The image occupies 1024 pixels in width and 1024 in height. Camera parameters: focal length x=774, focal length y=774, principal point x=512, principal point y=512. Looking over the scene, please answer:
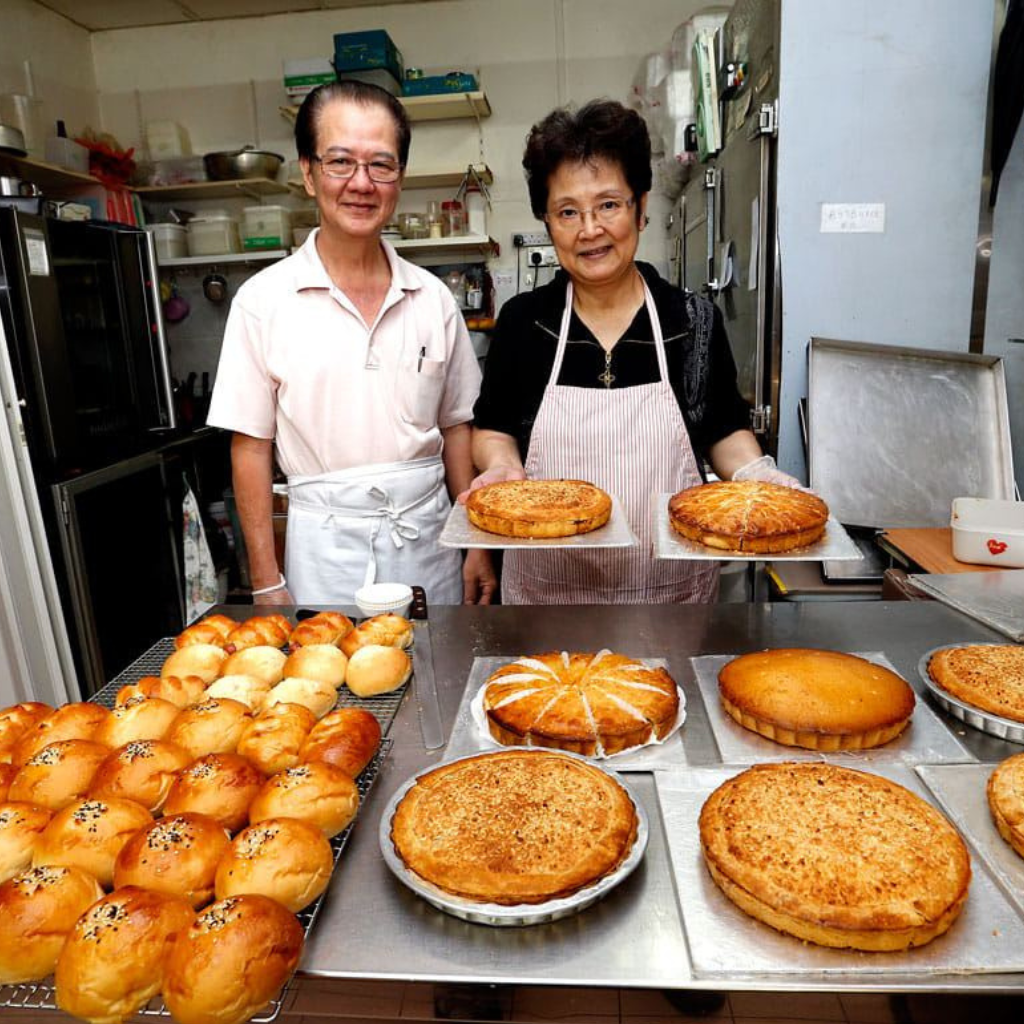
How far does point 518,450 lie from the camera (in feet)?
7.80

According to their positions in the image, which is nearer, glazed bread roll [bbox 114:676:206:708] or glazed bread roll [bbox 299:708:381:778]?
glazed bread roll [bbox 299:708:381:778]

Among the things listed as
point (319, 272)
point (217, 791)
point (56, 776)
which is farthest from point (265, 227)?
point (217, 791)

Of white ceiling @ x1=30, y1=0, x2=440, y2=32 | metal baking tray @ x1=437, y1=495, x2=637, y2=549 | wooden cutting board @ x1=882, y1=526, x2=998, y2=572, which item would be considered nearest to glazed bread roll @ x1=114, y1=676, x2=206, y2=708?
metal baking tray @ x1=437, y1=495, x2=637, y2=549

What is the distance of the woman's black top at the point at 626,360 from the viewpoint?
222 cm

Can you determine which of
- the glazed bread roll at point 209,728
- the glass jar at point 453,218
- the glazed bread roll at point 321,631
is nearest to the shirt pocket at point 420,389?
the glazed bread roll at point 321,631

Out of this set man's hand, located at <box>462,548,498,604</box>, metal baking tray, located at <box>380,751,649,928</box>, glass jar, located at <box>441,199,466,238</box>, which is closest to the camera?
metal baking tray, located at <box>380,751,649,928</box>

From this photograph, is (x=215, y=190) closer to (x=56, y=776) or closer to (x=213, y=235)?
(x=213, y=235)

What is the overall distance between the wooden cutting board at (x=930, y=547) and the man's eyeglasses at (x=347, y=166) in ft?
6.02

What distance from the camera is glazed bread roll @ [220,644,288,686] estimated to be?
146 cm

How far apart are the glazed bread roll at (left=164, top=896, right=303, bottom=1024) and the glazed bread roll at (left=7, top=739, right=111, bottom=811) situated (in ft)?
1.24

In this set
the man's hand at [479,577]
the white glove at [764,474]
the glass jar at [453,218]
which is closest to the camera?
the white glove at [764,474]

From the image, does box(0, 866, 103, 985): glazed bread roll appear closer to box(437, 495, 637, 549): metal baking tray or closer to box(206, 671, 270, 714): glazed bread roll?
box(206, 671, 270, 714): glazed bread roll

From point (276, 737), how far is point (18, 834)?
343 millimetres

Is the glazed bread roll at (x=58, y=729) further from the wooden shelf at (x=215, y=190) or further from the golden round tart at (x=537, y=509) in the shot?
the wooden shelf at (x=215, y=190)
